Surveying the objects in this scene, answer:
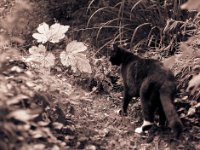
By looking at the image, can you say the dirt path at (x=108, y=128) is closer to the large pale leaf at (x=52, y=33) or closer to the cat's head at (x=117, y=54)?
the cat's head at (x=117, y=54)

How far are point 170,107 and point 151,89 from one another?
283mm

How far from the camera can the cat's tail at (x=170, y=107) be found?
3301 millimetres

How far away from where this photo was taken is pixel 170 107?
335 cm

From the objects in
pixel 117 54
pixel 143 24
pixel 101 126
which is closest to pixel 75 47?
pixel 117 54

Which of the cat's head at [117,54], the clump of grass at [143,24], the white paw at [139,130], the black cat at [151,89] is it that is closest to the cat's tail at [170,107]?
the black cat at [151,89]

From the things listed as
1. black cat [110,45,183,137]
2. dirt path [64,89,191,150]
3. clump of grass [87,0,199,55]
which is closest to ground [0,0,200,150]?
dirt path [64,89,191,150]

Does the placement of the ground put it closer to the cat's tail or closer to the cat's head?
the cat's tail

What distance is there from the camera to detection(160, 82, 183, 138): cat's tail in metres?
3.30

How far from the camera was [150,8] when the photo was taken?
492 cm

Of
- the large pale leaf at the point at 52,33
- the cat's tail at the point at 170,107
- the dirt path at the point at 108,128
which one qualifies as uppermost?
the large pale leaf at the point at 52,33

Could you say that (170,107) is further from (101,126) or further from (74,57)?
(74,57)

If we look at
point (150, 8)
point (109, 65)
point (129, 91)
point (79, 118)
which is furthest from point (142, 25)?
point (79, 118)

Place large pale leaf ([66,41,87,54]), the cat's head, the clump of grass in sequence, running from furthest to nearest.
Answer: the clump of grass
the cat's head
large pale leaf ([66,41,87,54])

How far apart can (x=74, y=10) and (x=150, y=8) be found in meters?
1.08
